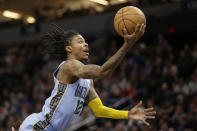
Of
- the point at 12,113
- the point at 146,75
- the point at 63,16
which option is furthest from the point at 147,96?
the point at 63,16

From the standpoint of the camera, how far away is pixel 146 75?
11.7m

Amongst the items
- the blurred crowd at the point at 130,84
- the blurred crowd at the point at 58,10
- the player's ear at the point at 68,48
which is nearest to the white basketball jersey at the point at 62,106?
the player's ear at the point at 68,48

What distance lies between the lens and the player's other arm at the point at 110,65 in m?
3.85

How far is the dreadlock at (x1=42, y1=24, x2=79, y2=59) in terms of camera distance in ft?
16.1

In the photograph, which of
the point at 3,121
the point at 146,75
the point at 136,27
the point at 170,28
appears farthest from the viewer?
the point at 170,28

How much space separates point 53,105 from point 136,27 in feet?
4.97

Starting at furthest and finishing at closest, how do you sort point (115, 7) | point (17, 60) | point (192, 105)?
1. point (17, 60)
2. point (115, 7)
3. point (192, 105)

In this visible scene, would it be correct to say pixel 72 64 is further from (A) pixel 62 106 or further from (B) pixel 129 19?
(B) pixel 129 19

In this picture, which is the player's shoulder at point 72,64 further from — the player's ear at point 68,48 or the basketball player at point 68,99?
the player's ear at point 68,48

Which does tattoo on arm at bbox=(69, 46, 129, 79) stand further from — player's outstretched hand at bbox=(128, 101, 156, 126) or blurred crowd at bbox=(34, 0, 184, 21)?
blurred crowd at bbox=(34, 0, 184, 21)

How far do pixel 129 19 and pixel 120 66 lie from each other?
913 centimetres

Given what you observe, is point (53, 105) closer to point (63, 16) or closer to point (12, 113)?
point (12, 113)

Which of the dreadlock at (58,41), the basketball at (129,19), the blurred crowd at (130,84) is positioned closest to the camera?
the basketball at (129,19)

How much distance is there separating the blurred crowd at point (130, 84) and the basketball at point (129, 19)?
4914 millimetres
